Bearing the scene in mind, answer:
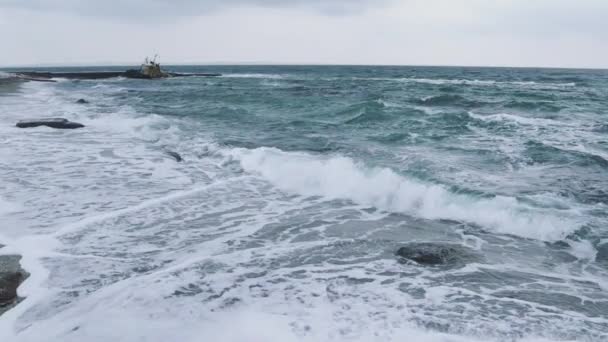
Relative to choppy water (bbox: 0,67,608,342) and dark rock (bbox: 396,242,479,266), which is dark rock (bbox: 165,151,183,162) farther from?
dark rock (bbox: 396,242,479,266)

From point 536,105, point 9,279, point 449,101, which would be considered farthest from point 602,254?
point 449,101

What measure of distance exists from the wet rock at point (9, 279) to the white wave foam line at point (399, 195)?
5.59m

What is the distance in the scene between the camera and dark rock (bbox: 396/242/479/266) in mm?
6461

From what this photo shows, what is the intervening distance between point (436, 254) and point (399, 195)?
3.18m

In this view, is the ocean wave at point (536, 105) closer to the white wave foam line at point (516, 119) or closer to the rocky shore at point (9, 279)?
the white wave foam line at point (516, 119)

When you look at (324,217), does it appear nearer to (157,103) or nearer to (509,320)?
(509,320)

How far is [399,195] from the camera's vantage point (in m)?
9.64

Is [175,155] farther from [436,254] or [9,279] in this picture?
[436,254]

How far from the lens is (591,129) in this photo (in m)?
18.6

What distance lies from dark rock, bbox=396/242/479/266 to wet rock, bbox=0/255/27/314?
4649mm

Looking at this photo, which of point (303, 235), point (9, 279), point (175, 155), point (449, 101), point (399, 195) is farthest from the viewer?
point (449, 101)

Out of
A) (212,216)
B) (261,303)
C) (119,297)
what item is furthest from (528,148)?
(119,297)

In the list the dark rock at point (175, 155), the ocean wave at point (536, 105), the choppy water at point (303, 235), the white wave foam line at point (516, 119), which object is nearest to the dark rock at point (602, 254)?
the choppy water at point (303, 235)

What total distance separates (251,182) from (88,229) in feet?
14.0
